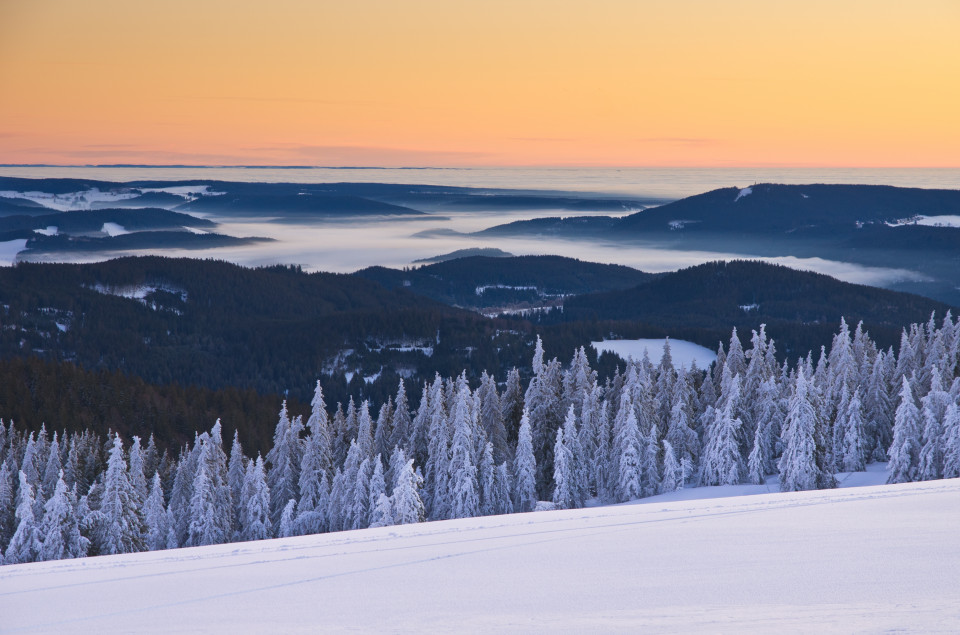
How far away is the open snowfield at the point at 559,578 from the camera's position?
1440cm

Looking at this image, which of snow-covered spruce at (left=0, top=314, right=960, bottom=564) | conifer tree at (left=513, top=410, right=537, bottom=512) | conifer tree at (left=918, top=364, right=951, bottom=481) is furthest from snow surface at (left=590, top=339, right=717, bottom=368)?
conifer tree at (left=918, top=364, right=951, bottom=481)

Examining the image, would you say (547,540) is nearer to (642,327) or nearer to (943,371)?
(943,371)

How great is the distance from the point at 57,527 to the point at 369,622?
28830mm

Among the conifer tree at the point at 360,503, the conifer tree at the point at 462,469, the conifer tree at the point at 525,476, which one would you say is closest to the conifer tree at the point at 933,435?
the conifer tree at the point at 525,476

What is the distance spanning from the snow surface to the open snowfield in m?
149

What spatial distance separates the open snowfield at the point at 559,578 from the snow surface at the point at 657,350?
149219 mm

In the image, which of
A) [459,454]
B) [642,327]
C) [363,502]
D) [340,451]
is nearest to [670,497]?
[459,454]

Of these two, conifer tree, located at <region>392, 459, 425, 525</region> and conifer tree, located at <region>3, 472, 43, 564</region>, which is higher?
conifer tree, located at <region>392, 459, 425, 525</region>

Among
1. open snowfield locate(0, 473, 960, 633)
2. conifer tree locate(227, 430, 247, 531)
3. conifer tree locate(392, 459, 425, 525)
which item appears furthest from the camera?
conifer tree locate(227, 430, 247, 531)

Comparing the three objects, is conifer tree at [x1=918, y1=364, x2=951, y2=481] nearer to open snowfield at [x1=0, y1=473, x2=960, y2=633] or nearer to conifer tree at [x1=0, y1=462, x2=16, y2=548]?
open snowfield at [x1=0, y1=473, x2=960, y2=633]

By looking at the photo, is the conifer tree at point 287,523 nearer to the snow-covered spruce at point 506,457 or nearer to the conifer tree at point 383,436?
the snow-covered spruce at point 506,457

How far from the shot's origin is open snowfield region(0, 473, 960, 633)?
14398 mm

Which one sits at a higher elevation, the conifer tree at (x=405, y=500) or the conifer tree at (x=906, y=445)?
the conifer tree at (x=906, y=445)

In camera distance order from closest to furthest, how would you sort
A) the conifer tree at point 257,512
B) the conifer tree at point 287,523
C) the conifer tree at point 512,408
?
the conifer tree at point 287,523
the conifer tree at point 257,512
the conifer tree at point 512,408
